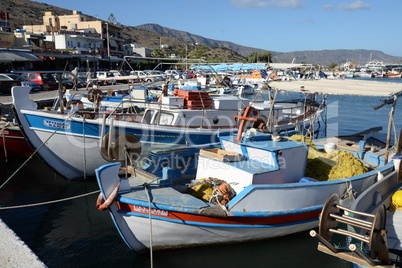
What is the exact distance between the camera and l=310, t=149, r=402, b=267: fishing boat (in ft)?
16.7

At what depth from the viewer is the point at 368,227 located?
507 cm

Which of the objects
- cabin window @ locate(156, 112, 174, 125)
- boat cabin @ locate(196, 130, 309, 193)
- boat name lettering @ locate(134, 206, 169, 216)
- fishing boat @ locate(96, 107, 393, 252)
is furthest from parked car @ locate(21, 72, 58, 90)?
boat name lettering @ locate(134, 206, 169, 216)

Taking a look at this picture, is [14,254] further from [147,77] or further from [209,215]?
[147,77]

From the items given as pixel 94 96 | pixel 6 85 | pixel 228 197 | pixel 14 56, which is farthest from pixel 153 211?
pixel 14 56

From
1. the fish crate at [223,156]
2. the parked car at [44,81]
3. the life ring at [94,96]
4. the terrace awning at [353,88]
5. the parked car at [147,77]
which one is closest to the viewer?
the fish crate at [223,156]

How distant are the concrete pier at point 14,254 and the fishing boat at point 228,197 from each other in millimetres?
1624

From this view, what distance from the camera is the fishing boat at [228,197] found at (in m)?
6.93

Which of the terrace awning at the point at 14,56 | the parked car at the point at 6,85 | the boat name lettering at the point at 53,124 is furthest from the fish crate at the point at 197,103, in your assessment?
the terrace awning at the point at 14,56

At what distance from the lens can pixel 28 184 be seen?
12750 millimetres

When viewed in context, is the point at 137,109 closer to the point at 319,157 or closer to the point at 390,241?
the point at 319,157

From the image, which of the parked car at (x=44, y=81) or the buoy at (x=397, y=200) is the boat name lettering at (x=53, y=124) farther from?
the parked car at (x=44, y=81)

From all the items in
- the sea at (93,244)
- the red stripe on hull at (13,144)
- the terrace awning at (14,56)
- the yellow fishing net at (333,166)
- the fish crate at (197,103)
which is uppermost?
the terrace awning at (14,56)

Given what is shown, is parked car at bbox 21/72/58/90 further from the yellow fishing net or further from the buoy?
the buoy

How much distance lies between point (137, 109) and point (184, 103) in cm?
401
